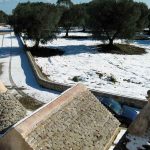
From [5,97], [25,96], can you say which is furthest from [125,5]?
[5,97]

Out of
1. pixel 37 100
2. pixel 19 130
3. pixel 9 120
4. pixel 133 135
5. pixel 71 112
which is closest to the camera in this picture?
pixel 133 135

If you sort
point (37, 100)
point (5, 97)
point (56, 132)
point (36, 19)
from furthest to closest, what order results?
point (36, 19) → point (37, 100) → point (5, 97) → point (56, 132)

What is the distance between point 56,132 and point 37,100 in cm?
1292

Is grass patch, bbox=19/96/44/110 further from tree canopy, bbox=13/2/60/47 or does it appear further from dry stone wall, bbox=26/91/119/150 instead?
tree canopy, bbox=13/2/60/47

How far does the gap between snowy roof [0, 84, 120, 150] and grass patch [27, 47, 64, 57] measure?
30666 mm

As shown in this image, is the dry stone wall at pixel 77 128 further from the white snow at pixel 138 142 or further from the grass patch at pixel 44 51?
the grass patch at pixel 44 51

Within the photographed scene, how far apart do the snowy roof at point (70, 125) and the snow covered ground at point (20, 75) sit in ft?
33.2

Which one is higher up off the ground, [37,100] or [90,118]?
[90,118]

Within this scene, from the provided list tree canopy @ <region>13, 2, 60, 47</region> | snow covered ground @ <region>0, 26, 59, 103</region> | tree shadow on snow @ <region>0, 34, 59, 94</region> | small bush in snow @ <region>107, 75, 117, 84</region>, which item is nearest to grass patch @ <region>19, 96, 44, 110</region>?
snow covered ground @ <region>0, 26, 59, 103</region>

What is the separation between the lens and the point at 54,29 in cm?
5006

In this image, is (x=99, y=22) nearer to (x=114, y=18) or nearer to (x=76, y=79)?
(x=114, y=18)

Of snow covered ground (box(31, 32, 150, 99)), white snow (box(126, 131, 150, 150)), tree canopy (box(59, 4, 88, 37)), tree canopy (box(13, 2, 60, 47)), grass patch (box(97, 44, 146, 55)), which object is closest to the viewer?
white snow (box(126, 131, 150, 150))

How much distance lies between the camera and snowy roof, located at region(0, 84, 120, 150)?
36.4 ft

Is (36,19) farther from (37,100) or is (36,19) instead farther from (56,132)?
(56,132)
